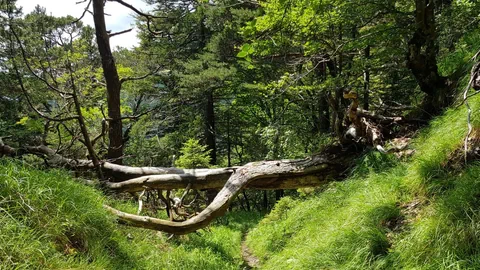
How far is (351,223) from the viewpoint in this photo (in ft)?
11.1

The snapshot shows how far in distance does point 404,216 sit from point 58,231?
121 inches

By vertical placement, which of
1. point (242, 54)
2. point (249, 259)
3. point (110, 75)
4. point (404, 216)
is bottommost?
point (249, 259)

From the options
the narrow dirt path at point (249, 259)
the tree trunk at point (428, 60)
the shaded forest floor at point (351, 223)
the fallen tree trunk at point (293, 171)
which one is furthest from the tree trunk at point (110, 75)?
the tree trunk at point (428, 60)

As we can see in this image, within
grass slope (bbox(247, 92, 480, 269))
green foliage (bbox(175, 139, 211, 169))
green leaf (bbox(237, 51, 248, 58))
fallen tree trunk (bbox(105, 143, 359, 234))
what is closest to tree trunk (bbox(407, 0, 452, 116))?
grass slope (bbox(247, 92, 480, 269))

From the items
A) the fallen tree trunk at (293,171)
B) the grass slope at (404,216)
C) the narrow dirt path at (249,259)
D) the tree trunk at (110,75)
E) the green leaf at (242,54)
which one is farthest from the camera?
the tree trunk at (110,75)

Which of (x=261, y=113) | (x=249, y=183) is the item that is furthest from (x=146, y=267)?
(x=261, y=113)

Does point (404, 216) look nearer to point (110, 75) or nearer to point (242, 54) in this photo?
point (242, 54)

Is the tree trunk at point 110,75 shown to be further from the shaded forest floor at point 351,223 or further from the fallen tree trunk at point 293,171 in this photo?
the fallen tree trunk at point 293,171

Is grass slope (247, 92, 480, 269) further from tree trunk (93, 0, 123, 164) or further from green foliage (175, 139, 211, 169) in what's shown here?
green foliage (175, 139, 211, 169)

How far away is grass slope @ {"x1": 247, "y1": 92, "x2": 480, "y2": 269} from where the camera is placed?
2346 mm

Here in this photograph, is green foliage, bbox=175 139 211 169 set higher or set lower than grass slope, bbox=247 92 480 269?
lower

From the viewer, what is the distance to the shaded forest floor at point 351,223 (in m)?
2.36

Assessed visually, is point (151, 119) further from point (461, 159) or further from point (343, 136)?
point (461, 159)

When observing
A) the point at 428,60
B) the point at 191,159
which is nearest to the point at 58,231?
the point at 428,60
